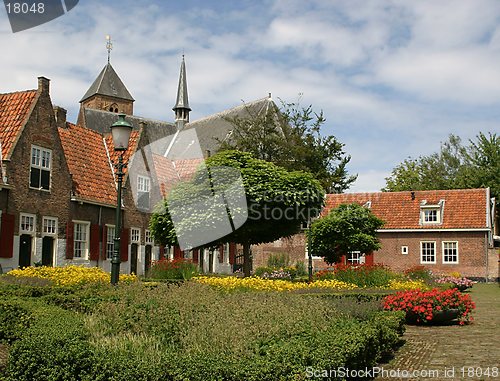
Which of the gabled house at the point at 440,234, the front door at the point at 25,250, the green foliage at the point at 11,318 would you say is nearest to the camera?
the green foliage at the point at 11,318

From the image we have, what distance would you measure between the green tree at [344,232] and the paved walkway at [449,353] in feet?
47.5

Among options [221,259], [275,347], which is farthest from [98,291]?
[221,259]

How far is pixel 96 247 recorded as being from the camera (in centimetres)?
2505

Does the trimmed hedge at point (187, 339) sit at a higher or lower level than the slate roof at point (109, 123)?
lower

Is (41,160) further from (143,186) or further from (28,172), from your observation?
(143,186)

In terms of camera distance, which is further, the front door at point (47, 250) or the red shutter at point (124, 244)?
the red shutter at point (124, 244)

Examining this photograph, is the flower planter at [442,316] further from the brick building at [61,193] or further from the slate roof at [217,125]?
the slate roof at [217,125]

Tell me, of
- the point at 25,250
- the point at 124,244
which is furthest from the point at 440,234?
the point at 25,250

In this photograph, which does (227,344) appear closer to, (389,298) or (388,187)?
(389,298)

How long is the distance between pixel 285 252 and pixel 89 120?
2631 cm

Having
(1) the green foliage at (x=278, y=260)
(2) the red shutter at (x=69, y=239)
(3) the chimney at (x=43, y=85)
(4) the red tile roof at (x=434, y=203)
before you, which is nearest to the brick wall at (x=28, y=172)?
(3) the chimney at (x=43, y=85)

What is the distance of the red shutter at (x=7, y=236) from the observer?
2030 centimetres

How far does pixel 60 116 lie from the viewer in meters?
26.1

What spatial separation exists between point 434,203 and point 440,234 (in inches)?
100
